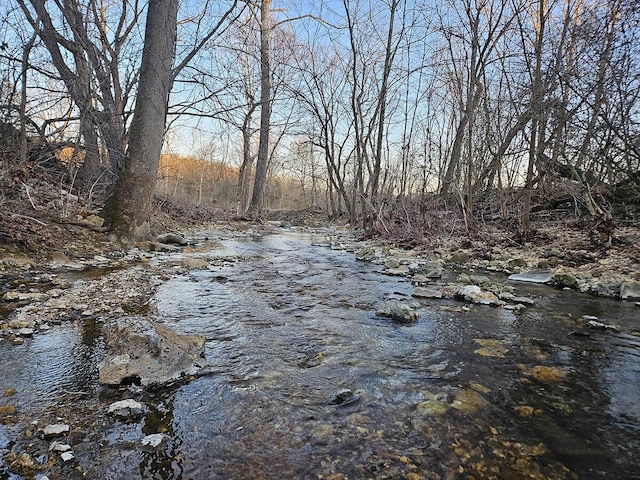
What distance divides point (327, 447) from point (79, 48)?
863cm

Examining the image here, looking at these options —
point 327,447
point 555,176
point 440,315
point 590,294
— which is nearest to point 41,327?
point 327,447

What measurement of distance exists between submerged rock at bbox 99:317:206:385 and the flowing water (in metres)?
0.10

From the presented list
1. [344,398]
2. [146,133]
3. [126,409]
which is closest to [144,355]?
[126,409]

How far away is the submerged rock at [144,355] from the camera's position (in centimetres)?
188

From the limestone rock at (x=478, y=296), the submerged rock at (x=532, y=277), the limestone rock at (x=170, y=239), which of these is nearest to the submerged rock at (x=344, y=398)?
the limestone rock at (x=478, y=296)

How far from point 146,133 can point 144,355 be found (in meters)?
5.21

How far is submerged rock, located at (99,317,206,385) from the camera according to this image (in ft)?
6.16

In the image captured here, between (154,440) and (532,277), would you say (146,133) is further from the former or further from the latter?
Answer: (532,277)

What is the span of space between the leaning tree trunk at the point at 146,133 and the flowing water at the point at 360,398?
3.53 meters

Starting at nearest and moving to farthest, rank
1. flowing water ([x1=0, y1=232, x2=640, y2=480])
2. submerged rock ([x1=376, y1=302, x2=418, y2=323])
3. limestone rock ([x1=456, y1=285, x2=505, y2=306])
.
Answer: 1. flowing water ([x1=0, y1=232, x2=640, y2=480])
2. submerged rock ([x1=376, y1=302, x2=418, y2=323])
3. limestone rock ([x1=456, y1=285, x2=505, y2=306])

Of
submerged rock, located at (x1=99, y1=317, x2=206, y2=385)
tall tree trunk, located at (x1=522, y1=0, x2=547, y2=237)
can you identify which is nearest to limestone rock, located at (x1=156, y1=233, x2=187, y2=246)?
submerged rock, located at (x1=99, y1=317, x2=206, y2=385)

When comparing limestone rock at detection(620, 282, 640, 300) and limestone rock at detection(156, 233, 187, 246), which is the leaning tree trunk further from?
limestone rock at detection(620, 282, 640, 300)

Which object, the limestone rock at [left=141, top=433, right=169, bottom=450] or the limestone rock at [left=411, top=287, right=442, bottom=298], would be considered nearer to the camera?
the limestone rock at [left=141, top=433, right=169, bottom=450]

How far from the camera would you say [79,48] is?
7.23m
